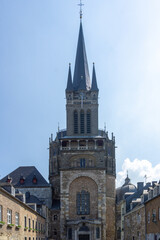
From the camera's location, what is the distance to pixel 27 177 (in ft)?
214

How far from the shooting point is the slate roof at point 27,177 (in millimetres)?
62969

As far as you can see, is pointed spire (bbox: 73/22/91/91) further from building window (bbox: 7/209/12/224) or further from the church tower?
building window (bbox: 7/209/12/224)

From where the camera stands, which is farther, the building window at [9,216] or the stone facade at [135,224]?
the stone facade at [135,224]

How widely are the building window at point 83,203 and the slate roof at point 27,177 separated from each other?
7.05 m

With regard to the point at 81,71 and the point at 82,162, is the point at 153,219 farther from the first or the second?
the point at 81,71

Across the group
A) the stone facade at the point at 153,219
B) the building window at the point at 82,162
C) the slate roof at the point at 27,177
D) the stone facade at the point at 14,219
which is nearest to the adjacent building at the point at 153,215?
the stone facade at the point at 153,219

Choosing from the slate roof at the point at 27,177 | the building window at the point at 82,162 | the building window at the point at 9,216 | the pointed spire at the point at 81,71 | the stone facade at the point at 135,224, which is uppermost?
Answer: the pointed spire at the point at 81,71

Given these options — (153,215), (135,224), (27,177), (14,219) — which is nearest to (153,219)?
(153,215)

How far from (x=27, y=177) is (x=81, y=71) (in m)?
23.1

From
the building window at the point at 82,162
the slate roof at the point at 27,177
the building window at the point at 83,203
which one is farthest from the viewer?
the slate roof at the point at 27,177

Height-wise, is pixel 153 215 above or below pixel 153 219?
above

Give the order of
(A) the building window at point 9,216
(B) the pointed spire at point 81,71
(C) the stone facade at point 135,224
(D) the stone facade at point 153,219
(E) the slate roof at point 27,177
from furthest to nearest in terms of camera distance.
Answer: (B) the pointed spire at point 81,71
(E) the slate roof at point 27,177
(C) the stone facade at point 135,224
(D) the stone facade at point 153,219
(A) the building window at point 9,216

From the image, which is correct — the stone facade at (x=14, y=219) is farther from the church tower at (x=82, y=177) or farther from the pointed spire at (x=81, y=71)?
the pointed spire at (x=81, y=71)

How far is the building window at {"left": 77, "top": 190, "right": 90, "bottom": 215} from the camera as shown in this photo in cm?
5772
